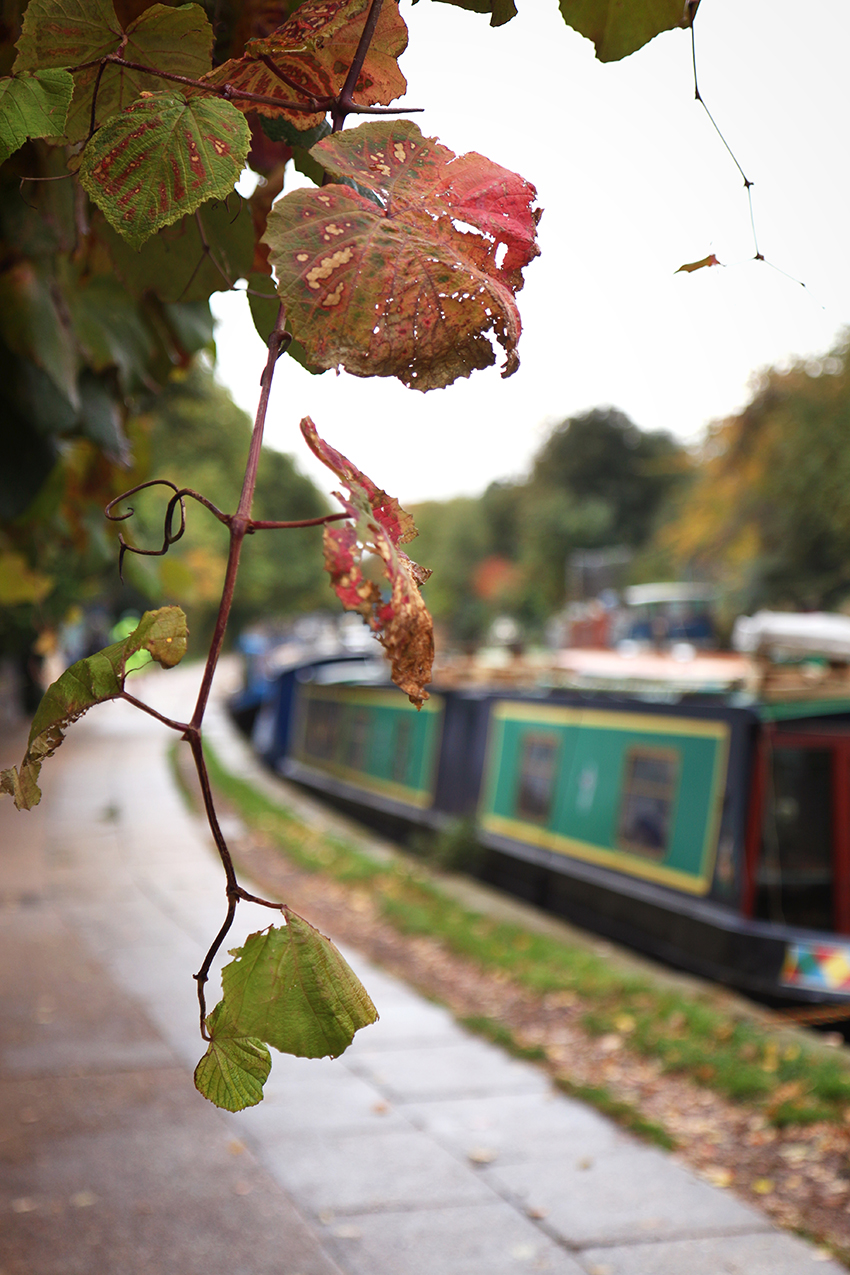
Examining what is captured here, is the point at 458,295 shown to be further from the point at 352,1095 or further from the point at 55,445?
the point at 352,1095

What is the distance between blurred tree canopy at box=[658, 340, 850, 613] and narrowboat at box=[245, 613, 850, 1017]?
554 cm

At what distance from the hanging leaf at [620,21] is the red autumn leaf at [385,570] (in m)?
0.48

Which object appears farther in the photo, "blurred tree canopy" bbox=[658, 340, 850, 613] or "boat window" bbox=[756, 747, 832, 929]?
"blurred tree canopy" bbox=[658, 340, 850, 613]

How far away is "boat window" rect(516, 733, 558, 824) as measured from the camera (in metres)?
8.96

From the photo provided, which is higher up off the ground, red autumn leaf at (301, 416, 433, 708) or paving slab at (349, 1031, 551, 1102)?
red autumn leaf at (301, 416, 433, 708)

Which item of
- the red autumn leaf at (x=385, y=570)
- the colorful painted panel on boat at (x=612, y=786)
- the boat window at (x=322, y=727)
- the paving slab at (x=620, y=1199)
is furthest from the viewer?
the boat window at (x=322, y=727)

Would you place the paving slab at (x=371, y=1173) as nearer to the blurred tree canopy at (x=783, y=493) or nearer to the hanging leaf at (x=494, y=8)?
the hanging leaf at (x=494, y=8)

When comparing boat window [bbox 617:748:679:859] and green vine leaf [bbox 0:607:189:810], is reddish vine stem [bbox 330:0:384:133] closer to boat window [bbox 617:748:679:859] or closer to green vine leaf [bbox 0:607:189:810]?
green vine leaf [bbox 0:607:189:810]

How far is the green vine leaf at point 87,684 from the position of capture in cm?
69

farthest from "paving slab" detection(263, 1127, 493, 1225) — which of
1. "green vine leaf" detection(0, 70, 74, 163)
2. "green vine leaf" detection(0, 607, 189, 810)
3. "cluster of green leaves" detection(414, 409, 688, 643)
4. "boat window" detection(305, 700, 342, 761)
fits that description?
"cluster of green leaves" detection(414, 409, 688, 643)

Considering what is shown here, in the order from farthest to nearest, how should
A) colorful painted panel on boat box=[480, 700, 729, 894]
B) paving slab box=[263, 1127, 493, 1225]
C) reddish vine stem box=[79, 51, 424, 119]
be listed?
colorful painted panel on boat box=[480, 700, 729, 894] < paving slab box=[263, 1127, 493, 1225] < reddish vine stem box=[79, 51, 424, 119]

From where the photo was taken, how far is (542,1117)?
469 cm

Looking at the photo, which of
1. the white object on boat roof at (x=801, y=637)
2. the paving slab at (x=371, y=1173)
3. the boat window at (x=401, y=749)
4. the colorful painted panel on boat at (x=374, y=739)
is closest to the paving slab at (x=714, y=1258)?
the paving slab at (x=371, y=1173)

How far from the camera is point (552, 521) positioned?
45.3m
